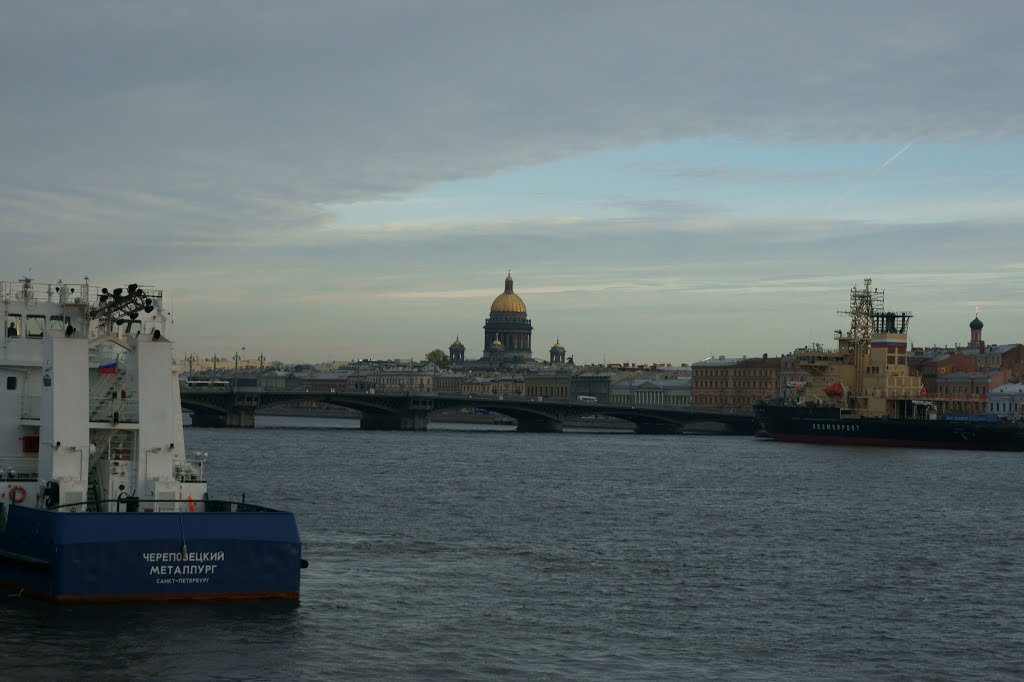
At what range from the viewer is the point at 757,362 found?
196 m

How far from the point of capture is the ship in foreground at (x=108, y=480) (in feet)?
76.8

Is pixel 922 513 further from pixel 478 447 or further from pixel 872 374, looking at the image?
pixel 872 374

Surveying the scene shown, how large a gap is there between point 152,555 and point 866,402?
10398 cm

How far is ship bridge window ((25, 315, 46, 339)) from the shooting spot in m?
→ 28.2

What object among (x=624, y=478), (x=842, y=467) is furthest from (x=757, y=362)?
(x=624, y=478)

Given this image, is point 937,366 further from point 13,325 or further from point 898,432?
point 13,325

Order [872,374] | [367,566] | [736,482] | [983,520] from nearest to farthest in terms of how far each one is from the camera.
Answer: [367,566], [983,520], [736,482], [872,374]

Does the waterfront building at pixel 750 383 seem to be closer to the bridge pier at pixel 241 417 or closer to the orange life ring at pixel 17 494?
the bridge pier at pixel 241 417

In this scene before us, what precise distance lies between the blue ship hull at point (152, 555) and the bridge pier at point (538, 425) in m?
121

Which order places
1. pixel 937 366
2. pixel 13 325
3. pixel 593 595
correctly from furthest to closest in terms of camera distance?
pixel 937 366 → pixel 593 595 → pixel 13 325

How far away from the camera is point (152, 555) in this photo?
927 inches

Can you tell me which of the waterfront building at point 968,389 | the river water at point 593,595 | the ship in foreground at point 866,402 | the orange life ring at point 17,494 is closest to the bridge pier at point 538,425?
the ship in foreground at point 866,402

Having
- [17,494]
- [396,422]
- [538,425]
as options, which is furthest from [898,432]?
[17,494]

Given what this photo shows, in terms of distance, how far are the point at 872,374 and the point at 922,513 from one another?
7264 cm
